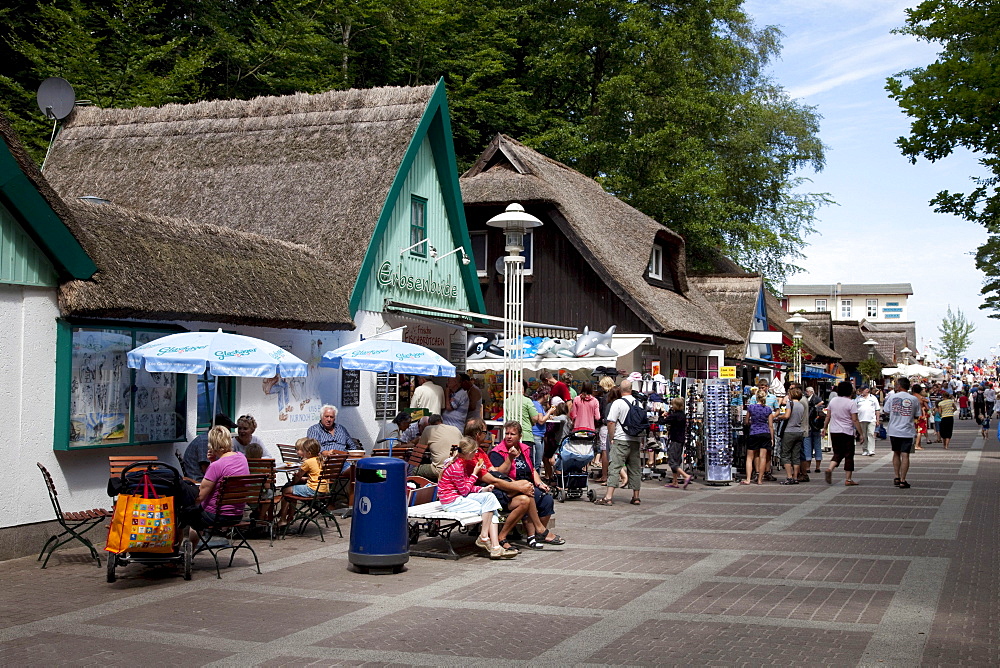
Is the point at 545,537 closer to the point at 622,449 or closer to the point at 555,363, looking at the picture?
the point at 622,449

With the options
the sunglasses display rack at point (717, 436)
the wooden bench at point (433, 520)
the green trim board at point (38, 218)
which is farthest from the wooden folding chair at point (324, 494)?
the sunglasses display rack at point (717, 436)

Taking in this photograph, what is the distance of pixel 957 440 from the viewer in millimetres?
35062

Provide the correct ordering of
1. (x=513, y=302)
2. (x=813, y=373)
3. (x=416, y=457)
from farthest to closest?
(x=813, y=373) < (x=513, y=302) < (x=416, y=457)

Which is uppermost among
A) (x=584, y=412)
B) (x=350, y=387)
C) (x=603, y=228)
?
(x=603, y=228)

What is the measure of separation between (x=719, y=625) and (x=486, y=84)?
3341 centimetres

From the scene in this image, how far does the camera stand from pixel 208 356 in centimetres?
1105

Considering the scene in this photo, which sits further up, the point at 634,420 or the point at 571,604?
the point at 634,420

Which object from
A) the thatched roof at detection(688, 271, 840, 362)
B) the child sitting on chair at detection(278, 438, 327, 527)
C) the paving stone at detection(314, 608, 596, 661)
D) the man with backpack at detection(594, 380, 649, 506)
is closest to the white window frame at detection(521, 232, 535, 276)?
the thatched roof at detection(688, 271, 840, 362)

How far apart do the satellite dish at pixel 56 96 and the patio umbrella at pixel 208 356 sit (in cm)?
1065

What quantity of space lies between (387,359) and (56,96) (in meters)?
10.6

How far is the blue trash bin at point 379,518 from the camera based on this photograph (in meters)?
9.93

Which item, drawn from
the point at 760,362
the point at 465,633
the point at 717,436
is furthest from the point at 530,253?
the point at 465,633

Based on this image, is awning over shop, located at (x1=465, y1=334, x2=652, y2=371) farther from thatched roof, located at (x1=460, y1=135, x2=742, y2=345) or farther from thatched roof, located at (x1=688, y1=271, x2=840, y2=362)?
thatched roof, located at (x1=688, y1=271, x2=840, y2=362)

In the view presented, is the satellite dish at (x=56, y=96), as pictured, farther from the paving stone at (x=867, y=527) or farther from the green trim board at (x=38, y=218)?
the paving stone at (x=867, y=527)
